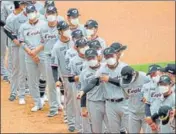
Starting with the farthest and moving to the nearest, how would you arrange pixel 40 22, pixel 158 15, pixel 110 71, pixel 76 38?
pixel 158 15 < pixel 40 22 < pixel 76 38 < pixel 110 71

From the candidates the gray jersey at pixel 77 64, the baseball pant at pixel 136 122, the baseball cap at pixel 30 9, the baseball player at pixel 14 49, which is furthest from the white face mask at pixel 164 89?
the baseball player at pixel 14 49

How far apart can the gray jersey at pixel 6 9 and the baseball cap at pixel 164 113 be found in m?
5.77

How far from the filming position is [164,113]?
1169 cm

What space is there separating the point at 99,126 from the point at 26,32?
2705 mm

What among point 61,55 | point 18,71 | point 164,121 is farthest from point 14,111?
point 164,121

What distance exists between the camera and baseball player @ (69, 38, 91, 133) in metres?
13.4

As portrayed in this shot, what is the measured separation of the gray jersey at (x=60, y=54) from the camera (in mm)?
14000

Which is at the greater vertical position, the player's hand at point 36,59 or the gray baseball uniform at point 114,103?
the player's hand at point 36,59

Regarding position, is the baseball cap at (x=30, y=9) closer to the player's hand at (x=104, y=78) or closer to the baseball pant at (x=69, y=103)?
the baseball pant at (x=69, y=103)

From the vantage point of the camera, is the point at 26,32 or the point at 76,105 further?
the point at 26,32

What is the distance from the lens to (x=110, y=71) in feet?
41.9

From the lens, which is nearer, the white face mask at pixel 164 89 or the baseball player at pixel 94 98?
the white face mask at pixel 164 89

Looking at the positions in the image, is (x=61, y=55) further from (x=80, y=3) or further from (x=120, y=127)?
(x=80, y=3)

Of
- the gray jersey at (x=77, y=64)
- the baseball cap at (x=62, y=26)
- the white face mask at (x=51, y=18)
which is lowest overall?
the gray jersey at (x=77, y=64)
